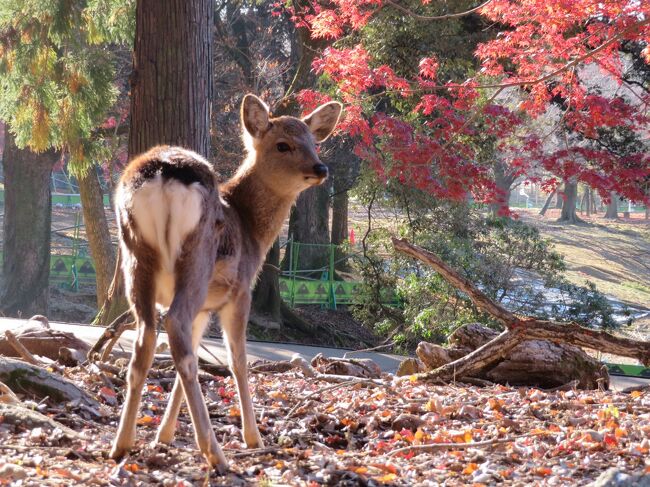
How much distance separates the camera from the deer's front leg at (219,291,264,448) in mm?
4457

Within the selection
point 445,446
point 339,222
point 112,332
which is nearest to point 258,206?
point 445,446

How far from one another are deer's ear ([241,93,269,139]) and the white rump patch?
4.72ft

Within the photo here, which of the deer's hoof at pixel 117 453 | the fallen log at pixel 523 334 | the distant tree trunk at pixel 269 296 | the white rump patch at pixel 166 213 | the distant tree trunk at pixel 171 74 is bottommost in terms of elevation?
the distant tree trunk at pixel 269 296

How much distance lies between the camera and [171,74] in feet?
23.9

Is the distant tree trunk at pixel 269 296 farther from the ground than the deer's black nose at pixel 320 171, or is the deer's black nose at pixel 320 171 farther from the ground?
the deer's black nose at pixel 320 171

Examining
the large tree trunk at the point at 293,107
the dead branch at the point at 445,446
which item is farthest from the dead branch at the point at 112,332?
the large tree trunk at the point at 293,107

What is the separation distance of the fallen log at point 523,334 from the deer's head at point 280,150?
2.86ft

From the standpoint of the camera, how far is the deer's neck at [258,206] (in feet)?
16.4

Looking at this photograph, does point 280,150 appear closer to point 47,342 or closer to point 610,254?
point 47,342

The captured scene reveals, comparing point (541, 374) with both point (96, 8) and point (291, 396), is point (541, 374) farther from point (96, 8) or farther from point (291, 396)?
point (96, 8)

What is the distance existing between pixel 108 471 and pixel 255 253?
1.58 m

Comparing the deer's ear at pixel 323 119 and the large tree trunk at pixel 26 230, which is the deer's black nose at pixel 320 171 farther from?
the large tree trunk at pixel 26 230

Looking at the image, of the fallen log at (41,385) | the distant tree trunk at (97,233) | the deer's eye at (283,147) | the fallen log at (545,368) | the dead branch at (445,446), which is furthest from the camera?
the distant tree trunk at (97,233)

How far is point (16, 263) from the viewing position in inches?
711
